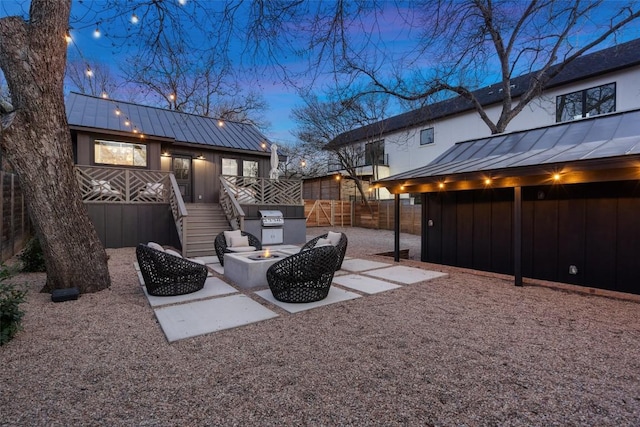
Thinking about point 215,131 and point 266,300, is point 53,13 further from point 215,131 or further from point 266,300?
point 215,131

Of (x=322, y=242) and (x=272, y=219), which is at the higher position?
(x=272, y=219)

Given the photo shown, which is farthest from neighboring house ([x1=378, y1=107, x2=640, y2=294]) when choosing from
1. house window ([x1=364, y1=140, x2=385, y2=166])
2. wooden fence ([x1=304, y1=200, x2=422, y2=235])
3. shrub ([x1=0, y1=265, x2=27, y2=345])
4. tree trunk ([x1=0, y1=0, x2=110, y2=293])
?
house window ([x1=364, y1=140, x2=385, y2=166])

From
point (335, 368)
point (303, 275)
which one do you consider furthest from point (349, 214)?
point (335, 368)

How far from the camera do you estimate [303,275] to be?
4383 mm

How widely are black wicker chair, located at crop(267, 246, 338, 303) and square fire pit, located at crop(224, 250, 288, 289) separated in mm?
854

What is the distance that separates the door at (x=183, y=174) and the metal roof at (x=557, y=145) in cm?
793

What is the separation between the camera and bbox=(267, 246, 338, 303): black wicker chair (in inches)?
171

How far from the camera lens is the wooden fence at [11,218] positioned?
662 cm

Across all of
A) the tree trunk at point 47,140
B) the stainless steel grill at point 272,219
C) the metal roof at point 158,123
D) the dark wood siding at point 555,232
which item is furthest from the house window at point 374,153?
the tree trunk at point 47,140

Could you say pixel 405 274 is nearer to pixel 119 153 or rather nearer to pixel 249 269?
pixel 249 269

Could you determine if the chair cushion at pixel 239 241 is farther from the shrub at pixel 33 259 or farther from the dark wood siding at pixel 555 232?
the dark wood siding at pixel 555 232

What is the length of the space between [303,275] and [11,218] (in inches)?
303

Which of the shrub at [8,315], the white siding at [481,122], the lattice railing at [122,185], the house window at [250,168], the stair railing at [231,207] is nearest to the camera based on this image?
the shrub at [8,315]

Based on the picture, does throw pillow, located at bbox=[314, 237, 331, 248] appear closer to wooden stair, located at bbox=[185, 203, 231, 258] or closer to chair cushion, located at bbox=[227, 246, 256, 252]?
chair cushion, located at bbox=[227, 246, 256, 252]
